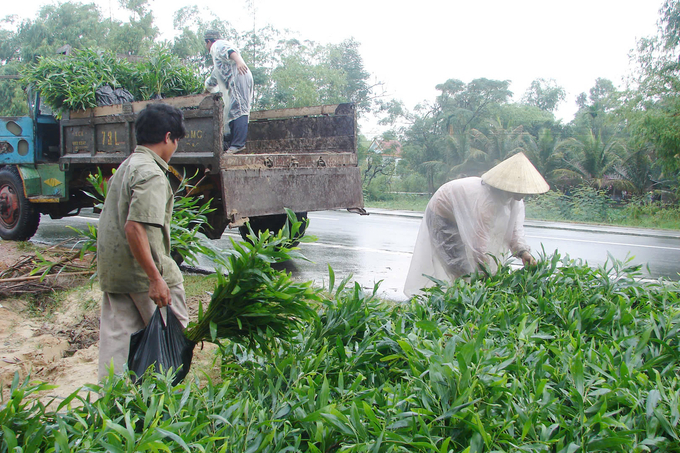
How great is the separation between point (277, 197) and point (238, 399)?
174 inches

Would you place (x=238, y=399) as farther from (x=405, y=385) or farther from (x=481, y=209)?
(x=481, y=209)

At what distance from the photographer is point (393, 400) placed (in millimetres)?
1683

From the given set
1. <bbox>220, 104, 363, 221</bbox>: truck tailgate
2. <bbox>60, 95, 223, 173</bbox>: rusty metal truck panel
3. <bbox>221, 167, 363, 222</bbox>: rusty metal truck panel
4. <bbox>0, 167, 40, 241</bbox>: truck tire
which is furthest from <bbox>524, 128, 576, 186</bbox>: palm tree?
<bbox>0, 167, 40, 241</bbox>: truck tire

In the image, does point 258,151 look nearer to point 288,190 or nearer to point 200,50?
point 288,190

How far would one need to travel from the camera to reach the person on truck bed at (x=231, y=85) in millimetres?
6293

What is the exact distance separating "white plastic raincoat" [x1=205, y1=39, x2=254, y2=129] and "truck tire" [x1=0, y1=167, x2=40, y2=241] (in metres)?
3.44

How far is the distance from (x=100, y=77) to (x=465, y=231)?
18.5 ft

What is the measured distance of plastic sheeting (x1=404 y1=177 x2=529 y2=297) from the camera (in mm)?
3777

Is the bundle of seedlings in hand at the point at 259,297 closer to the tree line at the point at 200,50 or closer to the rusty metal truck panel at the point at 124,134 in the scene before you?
the rusty metal truck panel at the point at 124,134

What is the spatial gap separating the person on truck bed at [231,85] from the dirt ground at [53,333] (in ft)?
7.45

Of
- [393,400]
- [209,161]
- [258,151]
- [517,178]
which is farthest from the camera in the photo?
[258,151]

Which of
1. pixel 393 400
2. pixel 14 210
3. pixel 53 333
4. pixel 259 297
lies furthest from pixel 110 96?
pixel 393 400

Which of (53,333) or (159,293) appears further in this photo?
(53,333)

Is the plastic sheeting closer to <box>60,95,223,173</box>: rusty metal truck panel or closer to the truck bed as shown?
the truck bed
